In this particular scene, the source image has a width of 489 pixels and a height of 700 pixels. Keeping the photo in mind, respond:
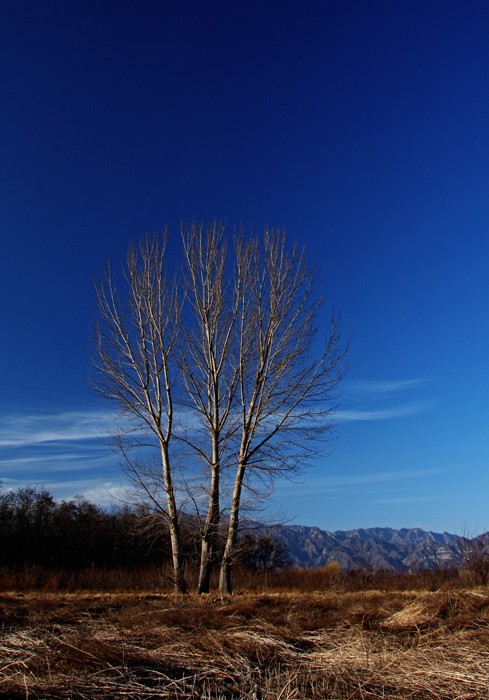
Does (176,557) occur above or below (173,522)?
below

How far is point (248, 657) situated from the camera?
321 centimetres

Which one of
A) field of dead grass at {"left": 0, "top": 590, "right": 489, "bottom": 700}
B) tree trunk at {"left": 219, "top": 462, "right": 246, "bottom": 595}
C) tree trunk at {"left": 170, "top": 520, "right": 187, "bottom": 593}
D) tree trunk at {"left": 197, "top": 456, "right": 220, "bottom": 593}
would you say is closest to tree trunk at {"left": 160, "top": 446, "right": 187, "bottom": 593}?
tree trunk at {"left": 170, "top": 520, "right": 187, "bottom": 593}

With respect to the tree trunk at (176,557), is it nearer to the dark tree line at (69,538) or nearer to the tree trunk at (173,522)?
the tree trunk at (173,522)

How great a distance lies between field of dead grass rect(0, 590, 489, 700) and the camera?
244 cm

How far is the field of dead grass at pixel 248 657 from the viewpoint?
2.44 m

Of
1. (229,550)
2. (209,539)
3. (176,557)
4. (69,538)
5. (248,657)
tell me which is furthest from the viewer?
(69,538)

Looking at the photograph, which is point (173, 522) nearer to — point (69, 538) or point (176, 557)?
point (176, 557)

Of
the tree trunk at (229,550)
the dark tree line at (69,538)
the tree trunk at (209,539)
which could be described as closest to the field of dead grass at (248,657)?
the tree trunk at (229,550)

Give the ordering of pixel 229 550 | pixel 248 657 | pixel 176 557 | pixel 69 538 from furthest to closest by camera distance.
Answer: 1. pixel 69 538
2. pixel 176 557
3. pixel 229 550
4. pixel 248 657

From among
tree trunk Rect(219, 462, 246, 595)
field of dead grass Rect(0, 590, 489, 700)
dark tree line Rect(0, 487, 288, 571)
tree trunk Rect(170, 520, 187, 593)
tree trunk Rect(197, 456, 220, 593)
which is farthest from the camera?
dark tree line Rect(0, 487, 288, 571)

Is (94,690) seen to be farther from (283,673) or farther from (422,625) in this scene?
(422,625)

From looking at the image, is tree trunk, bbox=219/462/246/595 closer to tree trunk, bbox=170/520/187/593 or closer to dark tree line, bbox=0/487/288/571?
tree trunk, bbox=170/520/187/593

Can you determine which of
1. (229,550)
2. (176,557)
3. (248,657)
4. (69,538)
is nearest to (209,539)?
(229,550)

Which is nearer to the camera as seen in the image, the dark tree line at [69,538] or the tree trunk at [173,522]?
the tree trunk at [173,522]
